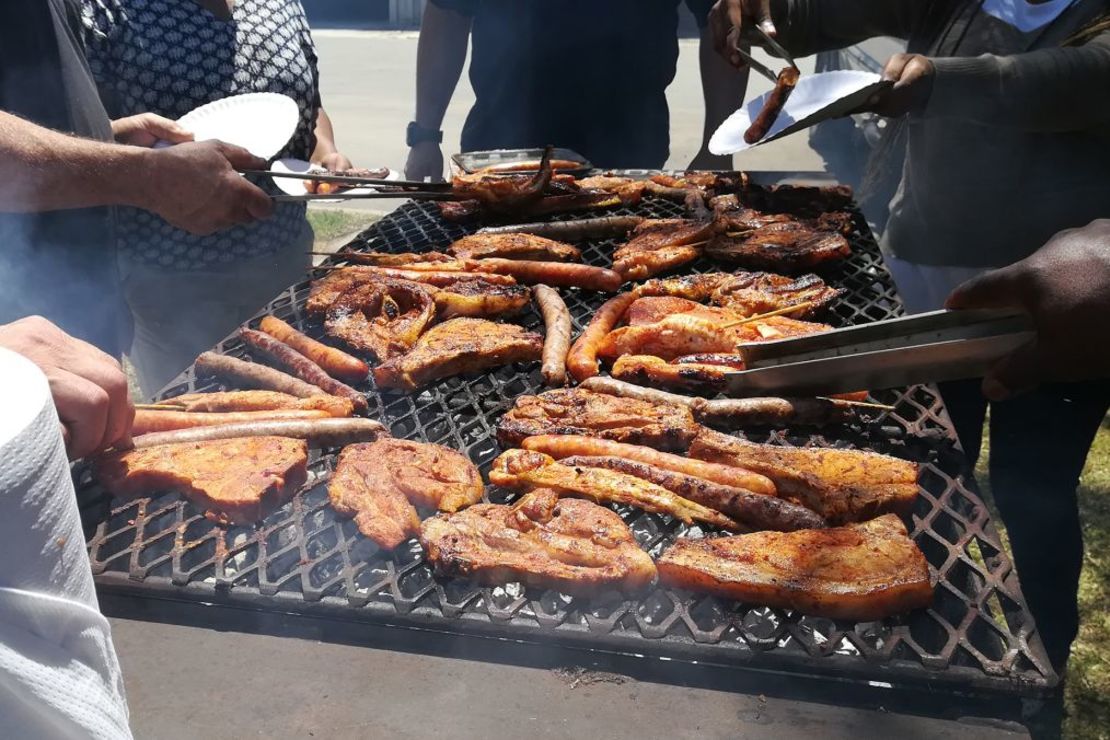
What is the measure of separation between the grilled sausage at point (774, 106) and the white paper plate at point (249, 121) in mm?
2157

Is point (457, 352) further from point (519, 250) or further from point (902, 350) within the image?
point (902, 350)

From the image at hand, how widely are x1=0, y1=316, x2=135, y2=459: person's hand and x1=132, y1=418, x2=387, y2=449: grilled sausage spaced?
1.17ft

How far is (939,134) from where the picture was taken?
13.2 feet

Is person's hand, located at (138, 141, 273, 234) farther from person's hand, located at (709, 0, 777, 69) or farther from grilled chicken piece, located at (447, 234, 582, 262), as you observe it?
person's hand, located at (709, 0, 777, 69)

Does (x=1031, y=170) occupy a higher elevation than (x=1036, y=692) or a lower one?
higher

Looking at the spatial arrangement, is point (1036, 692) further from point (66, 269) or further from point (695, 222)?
point (66, 269)

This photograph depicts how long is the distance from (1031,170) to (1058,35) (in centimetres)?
60

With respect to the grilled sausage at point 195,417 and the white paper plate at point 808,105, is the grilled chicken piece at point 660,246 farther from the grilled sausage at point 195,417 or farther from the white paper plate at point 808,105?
the grilled sausage at point 195,417

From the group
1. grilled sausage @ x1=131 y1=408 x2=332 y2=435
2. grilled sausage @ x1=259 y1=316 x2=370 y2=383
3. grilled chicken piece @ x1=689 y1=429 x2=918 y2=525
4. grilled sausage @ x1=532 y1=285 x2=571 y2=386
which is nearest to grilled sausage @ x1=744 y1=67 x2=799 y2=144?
grilled sausage @ x1=532 y1=285 x2=571 y2=386

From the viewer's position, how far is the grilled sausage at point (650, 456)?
95.9 inches

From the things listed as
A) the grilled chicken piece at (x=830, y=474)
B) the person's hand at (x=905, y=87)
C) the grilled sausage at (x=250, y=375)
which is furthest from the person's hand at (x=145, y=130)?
the person's hand at (x=905, y=87)

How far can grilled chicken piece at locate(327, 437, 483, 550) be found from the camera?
7.42 feet

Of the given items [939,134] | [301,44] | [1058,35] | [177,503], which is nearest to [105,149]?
[177,503]

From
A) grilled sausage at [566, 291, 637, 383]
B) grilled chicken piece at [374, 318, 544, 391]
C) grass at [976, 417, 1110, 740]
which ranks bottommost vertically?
grass at [976, 417, 1110, 740]
